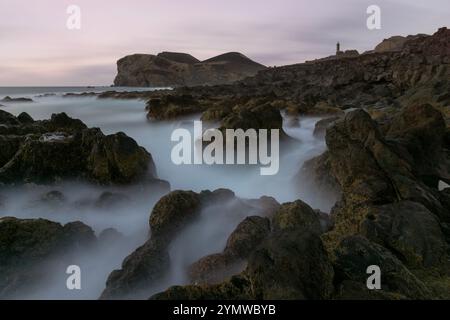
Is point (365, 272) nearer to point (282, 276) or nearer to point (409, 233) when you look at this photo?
point (282, 276)

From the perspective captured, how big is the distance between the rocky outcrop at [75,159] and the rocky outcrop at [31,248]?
14.6 feet

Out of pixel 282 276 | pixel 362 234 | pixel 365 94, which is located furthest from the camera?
pixel 365 94

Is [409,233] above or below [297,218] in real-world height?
below

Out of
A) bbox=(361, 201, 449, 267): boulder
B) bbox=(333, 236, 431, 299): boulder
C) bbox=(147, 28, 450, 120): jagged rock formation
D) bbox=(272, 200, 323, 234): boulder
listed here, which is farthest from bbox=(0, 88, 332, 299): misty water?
bbox=(147, 28, 450, 120): jagged rock formation

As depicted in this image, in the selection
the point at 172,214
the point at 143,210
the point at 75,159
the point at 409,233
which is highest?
the point at 75,159

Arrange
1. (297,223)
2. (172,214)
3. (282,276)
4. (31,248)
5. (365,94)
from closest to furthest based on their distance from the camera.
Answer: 1. (282,276)
2. (297,223)
3. (31,248)
4. (172,214)
5. (365,94)

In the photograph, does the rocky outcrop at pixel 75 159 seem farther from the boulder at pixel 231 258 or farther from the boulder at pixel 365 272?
the boulder at pixel 365 272

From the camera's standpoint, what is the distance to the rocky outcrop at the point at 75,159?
1265 centimetres

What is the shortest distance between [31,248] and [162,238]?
9.62 feet

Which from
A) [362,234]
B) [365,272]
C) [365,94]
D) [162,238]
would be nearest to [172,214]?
[162,238]

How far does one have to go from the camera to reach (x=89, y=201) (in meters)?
12.0

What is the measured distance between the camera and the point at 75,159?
13.4 metres

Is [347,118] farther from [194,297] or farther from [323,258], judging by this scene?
[194,297]

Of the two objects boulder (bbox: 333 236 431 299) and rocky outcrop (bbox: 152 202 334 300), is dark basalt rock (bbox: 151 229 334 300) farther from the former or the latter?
boulder (bbox: 333 236 431 299)
